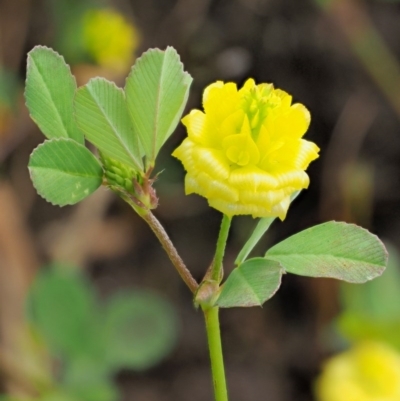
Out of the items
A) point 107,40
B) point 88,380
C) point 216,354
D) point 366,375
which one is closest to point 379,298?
point 366,375

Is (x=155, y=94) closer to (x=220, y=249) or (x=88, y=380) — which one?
(x=220, y=249)

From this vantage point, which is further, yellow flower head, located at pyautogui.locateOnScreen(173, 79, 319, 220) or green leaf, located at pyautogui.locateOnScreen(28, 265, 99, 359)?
green leaf, located at pyautogui.locateOnScreen(28, 265, 99, 359)

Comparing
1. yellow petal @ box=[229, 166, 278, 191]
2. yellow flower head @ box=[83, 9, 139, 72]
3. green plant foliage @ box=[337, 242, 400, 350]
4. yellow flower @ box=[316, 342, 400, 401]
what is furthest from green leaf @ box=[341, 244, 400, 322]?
yellow petal @ box=[229, 166, 278, 191]

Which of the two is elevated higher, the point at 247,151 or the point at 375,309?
the point at 247,151

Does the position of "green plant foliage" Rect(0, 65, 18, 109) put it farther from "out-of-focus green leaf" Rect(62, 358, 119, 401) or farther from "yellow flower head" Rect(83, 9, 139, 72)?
"out-of-focus green leaf" Rect(62, 358, 119, 401)

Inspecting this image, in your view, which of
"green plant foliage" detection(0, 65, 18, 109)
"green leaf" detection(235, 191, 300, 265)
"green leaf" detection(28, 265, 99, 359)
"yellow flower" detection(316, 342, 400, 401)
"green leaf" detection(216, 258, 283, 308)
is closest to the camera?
"green leaf" detection(216, 258, 283, 308)

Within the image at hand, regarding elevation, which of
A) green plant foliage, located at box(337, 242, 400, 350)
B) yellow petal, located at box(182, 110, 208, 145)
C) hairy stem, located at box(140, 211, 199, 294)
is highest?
yellow petal, located at box(182, 110, 208, 145)
